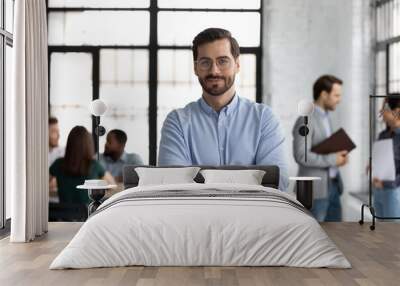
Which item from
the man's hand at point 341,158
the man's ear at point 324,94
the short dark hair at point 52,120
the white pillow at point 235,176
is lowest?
the white pillow at point 235,176

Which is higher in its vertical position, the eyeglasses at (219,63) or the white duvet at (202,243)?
the eyeglasses at (219,63)

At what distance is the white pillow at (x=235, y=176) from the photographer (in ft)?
24.4

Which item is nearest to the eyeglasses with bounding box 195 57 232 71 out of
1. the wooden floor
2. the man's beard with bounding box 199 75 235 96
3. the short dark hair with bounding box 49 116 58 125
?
the man's beard with bounding box 199 75 235 96

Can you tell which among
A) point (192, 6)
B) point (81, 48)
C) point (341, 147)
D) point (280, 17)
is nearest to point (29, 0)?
point (81, 48)

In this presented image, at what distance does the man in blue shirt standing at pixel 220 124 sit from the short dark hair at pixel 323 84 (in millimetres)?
601

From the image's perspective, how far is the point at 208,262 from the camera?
5.23 metres

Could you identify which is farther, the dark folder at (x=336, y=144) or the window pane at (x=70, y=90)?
the window pane at (x=70, y=90)

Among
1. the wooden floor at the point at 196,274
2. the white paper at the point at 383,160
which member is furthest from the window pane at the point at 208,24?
the wooden floor at the point at 196,274

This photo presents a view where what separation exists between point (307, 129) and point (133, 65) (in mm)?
2305

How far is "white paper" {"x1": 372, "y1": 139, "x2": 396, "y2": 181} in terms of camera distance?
26.5 ft

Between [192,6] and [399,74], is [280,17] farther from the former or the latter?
[399,74]

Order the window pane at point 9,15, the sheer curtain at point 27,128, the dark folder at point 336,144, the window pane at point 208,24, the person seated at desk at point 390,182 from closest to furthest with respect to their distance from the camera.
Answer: the sheer curtain at point 27,128, the window pane at point 9,15, the person seated at desk at point 390,182, the dark folder at point 336,144, the window pane at point 208,24

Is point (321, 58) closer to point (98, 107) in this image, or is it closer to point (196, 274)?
point (98, 107)

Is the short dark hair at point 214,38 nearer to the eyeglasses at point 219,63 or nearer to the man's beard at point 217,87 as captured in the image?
the eyeglasses at point 219,63
